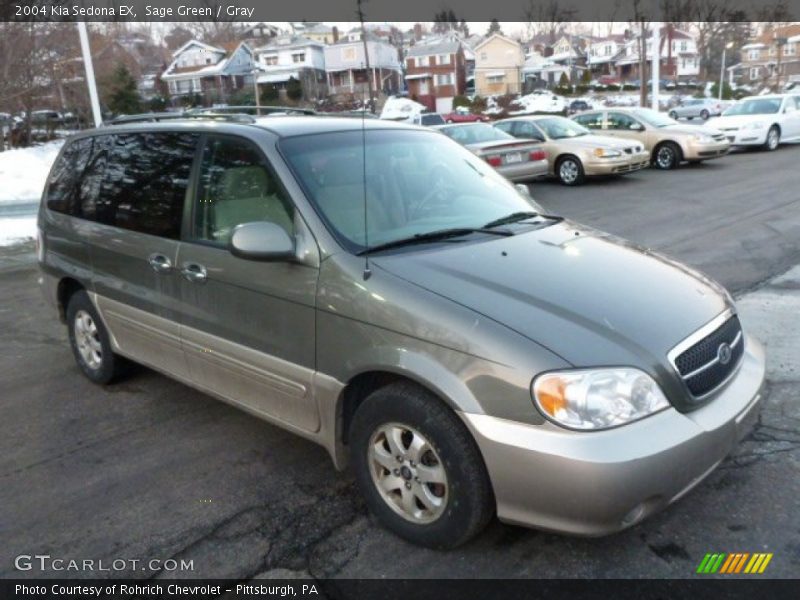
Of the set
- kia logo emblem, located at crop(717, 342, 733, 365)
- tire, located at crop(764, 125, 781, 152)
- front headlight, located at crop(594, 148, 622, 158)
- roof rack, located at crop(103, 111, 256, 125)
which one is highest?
roof rack, located at crop(103, 111, 256, 125)

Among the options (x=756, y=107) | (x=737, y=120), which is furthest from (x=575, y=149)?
(x=756, y=107)

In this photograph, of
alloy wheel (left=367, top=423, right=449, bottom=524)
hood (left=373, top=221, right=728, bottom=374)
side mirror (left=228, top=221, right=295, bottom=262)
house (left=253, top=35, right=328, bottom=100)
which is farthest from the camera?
house (left=253, top=35, right=328, bottom=100)

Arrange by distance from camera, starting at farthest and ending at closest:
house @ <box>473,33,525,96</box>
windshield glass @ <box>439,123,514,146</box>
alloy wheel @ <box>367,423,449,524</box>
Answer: house @ <box>473,33,525,96</box> < windshield glass @ <box>439,123,514,146</box> < alloy wheel @ <box>367,423,449,524</box>

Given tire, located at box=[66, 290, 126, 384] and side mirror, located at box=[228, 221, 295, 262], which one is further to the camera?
tire, located at box=[66, 290, 126, 384]

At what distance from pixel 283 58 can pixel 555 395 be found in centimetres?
5847

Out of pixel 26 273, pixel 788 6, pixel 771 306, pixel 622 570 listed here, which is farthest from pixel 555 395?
pixel 788 6

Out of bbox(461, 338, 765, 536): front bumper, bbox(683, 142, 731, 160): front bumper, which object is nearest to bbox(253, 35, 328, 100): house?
bbox(683, 142, 731, 160): front bumper

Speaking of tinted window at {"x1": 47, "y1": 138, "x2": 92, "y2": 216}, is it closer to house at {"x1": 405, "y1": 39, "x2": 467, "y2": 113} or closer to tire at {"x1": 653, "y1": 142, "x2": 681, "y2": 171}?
tire at {"x1": 653, "y1": 142, "x2": 681, "y2": 171}

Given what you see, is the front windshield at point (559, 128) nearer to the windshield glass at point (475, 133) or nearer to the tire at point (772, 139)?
the windshield glass at point (475, 133)

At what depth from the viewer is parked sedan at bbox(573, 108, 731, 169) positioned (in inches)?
654

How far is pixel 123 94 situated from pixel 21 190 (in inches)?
693

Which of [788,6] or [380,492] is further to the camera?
[788,6]
